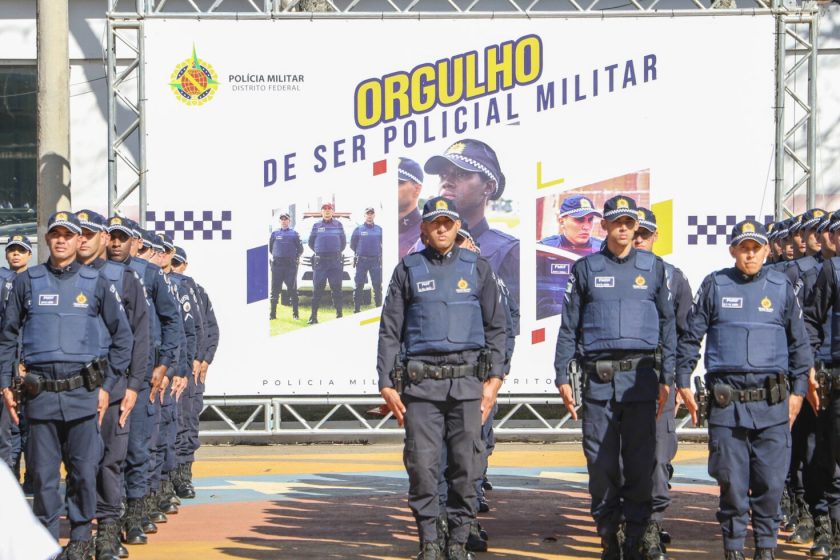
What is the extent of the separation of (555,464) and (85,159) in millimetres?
9047

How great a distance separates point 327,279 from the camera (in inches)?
670

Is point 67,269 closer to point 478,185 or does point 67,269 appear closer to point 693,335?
point 693,335

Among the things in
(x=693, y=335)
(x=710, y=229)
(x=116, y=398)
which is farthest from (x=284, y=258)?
(x=693, y=335)

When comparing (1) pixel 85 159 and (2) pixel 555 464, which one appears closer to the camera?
(2) pixel 555 464

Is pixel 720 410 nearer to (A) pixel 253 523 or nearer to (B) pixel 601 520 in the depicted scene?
(B) pixel 601 520

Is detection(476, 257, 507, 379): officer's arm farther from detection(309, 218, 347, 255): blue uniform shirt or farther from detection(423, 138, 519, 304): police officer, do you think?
detection(309, 218, 347, 255): blue uniform shirt

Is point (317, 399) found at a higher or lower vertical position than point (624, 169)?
lower

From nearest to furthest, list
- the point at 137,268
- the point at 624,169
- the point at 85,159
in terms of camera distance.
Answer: the point at 137,268, the point at 624,169, the point at 85,159

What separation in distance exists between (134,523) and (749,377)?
4725 millimetres

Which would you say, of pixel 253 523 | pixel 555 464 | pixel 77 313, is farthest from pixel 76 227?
pixel 555 464

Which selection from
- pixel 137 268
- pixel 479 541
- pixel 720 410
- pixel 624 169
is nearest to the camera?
pixel 720 410

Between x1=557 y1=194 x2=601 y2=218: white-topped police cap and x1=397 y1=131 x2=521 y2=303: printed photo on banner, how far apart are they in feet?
1.79

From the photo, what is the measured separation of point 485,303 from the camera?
9516 millimetres

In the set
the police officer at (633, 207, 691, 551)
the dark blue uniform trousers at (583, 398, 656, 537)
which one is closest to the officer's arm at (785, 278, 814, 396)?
the police officer at (633, 207, 691, 551)
